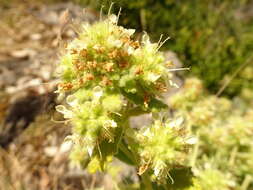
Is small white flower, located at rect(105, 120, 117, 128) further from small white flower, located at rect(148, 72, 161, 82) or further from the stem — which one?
the stem

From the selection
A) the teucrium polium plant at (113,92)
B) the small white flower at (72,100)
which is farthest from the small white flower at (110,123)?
the small white flower at (72,100)

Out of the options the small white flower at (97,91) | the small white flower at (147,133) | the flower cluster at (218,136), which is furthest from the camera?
the flower cluster at (218,136)

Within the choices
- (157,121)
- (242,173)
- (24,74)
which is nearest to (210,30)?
(24,74)

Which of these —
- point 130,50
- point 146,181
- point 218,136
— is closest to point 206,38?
point 218,136

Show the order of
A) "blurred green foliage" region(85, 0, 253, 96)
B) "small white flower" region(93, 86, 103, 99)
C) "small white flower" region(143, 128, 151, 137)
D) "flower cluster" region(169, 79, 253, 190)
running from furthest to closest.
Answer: "blurred green foliage" region(85, 0, 253, 96) → "flower cluster" region(169, 79, 253, 190) → "small white flower" region(143, 128, 151, 137) → "small white flower" region(93, 86, 103, 99)

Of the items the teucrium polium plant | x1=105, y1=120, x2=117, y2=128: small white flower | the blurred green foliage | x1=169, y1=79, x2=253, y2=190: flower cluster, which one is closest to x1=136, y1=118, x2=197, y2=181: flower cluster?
the teucrium polium plant

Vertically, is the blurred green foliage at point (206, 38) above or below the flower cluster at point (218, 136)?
below

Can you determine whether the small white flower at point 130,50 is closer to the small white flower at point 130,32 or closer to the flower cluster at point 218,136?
the small white flower at point 130,32

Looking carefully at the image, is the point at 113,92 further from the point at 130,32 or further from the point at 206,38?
the point at 206,38
